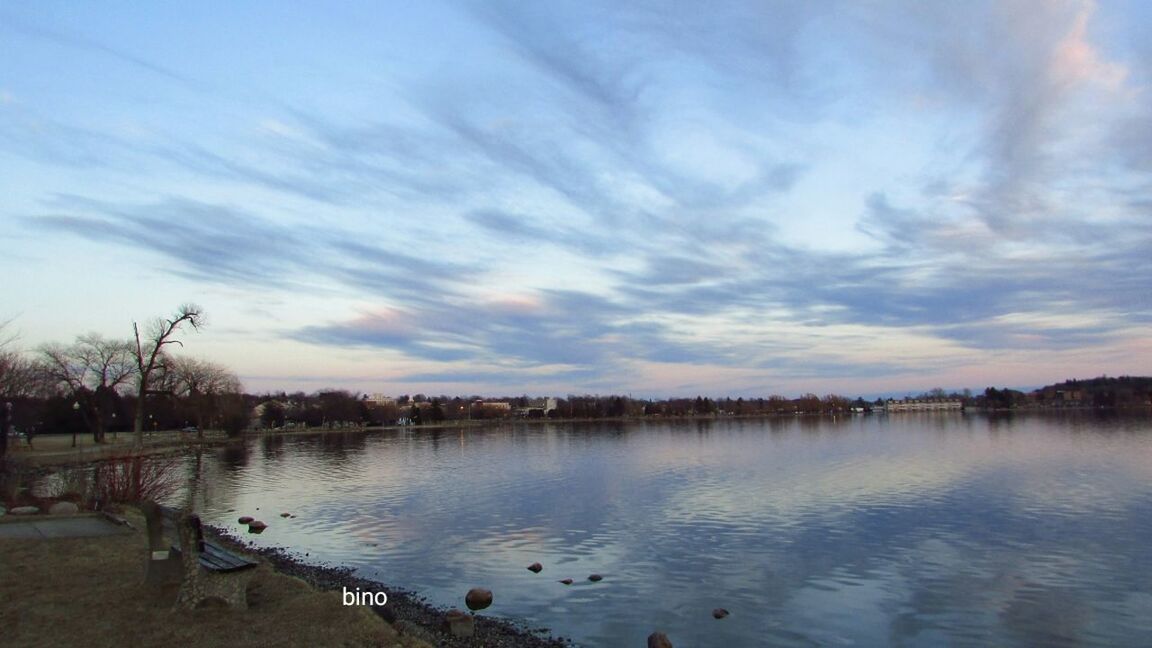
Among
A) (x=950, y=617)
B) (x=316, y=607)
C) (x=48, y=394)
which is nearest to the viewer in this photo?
(x=316, y=607)

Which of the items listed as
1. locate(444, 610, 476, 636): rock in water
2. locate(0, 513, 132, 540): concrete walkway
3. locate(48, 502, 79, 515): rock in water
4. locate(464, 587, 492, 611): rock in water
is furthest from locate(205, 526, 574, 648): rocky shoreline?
locate(48, 502, 79, 515): rock in water

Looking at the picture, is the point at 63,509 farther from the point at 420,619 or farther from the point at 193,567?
the point at 193,567

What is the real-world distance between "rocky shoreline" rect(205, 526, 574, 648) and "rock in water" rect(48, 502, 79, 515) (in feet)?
19.6

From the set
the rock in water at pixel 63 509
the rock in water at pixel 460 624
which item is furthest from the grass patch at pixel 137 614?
the rock in water at pixel 63 509

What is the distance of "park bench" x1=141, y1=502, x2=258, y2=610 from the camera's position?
1146 cm

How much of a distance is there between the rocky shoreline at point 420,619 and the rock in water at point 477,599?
77 cm

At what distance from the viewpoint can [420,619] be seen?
15781 millimetres

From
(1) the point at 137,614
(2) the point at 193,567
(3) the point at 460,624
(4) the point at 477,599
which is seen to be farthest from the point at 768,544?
(1) the point at 137,614

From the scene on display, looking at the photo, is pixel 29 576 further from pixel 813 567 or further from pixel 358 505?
pixel 358 505

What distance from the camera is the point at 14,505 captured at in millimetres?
22344

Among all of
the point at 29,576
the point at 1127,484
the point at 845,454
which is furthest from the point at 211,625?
the point at 845,454

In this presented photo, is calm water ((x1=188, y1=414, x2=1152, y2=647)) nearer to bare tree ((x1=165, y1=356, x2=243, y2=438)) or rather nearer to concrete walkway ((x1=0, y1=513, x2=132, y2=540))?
concrete walkway ((x1=0, y1=513, x2=132, y2=540))

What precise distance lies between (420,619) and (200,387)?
365 feet

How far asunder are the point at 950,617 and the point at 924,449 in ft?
186
